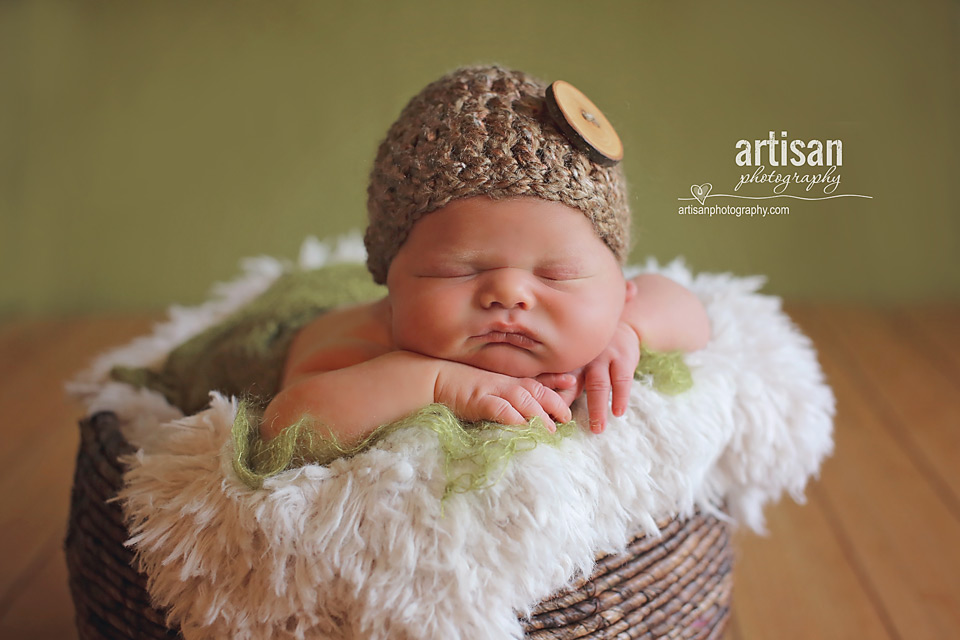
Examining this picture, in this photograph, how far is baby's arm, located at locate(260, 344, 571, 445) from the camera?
0.78 meters

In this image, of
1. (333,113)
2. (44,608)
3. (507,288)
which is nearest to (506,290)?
(507,288)

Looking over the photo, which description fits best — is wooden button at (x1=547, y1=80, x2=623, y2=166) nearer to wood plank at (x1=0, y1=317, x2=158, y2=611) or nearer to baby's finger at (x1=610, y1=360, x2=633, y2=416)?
baby's finger at (x1=610, y1=360, x2=633, y2=416)

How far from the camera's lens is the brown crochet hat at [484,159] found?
0.80 metres

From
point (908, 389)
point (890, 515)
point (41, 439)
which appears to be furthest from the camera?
point (908, 389)

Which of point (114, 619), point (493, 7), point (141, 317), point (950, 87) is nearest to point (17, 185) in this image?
point (141, 317)

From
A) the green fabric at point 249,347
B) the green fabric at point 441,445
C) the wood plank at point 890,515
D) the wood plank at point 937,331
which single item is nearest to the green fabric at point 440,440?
the green fabric at point 441,445

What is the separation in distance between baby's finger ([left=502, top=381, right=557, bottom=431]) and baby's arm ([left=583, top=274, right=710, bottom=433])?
0.17 feet

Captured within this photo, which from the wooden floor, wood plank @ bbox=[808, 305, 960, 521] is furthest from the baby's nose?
wood plank @ bbox=[808, 305, 960, 521]

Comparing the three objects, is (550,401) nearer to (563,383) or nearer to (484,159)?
(563,383)

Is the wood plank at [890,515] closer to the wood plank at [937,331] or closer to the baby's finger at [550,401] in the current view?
the wood plank at [937,331]

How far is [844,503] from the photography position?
56.6 inches

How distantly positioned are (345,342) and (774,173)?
22.6 inches

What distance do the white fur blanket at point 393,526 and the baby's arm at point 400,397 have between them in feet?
0.15

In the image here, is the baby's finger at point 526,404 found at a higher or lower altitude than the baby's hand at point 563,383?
higher
